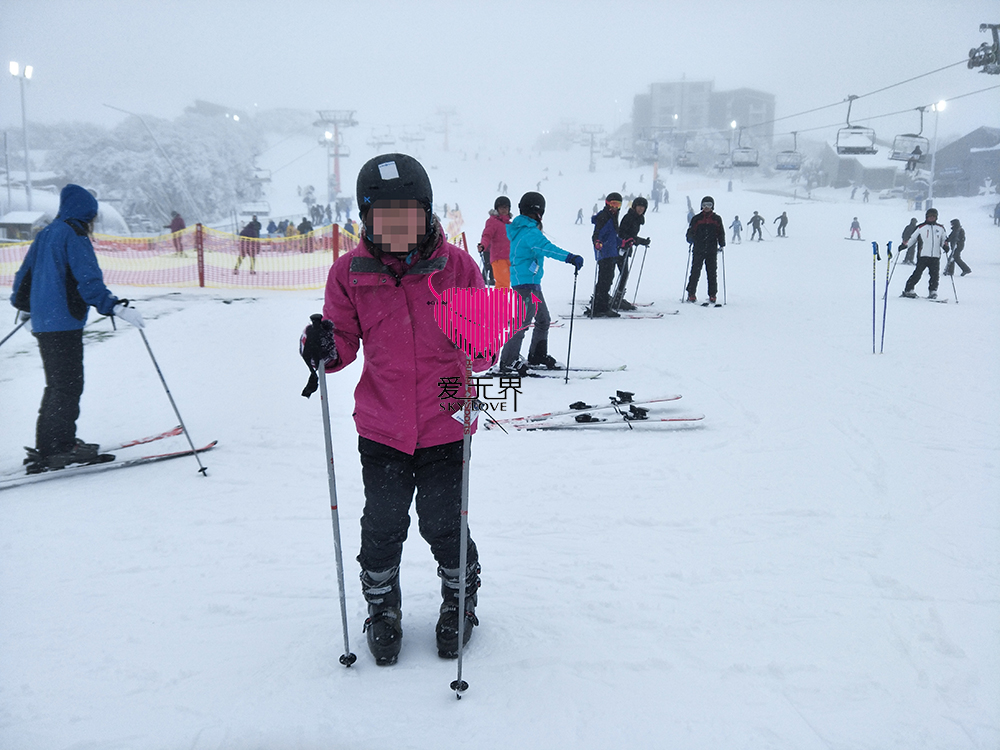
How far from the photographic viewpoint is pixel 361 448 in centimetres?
211

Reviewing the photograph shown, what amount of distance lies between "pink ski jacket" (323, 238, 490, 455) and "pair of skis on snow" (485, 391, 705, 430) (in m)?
2.70

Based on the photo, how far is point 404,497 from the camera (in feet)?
6.87

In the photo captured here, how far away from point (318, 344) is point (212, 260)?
17.3 meters

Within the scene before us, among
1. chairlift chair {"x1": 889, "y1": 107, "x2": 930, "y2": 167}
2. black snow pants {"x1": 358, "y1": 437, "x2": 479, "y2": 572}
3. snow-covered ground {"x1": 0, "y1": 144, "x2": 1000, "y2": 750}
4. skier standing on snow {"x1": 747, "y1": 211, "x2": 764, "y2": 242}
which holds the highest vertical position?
chairlift chair {"x1": 889, "y1": 107, "x2": 930, "y2": 167}

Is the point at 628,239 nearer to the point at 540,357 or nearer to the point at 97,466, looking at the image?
the point at 540,357

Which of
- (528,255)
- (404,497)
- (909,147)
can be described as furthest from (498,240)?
(909,147)

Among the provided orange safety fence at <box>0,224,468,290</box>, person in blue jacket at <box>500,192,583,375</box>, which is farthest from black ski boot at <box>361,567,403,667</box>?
orange safety fence at <box>0,224,468,290</box>

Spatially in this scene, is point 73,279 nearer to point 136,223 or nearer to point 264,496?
point 264,496

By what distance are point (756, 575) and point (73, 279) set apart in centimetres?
447

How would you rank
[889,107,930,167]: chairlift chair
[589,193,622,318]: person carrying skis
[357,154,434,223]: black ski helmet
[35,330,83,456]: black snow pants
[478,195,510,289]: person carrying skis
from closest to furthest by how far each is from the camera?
[357,154,434,223]: black ski helmet, [35,330,83,456]: black snow pants, [478,195,510,289]: person carrying skis, [589,193,622,318]: person carrying skis, [889,107,930,167]: chairlift chair

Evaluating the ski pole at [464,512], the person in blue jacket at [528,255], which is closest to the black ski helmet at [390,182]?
the ski pole at [464,512]

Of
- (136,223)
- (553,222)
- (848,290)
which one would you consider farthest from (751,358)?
(136,223)

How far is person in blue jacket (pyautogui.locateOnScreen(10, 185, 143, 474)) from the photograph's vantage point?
3.74 m

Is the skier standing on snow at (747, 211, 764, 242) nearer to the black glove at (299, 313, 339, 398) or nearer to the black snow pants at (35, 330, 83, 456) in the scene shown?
the black snow pants at (35, 330, 83, 456)
